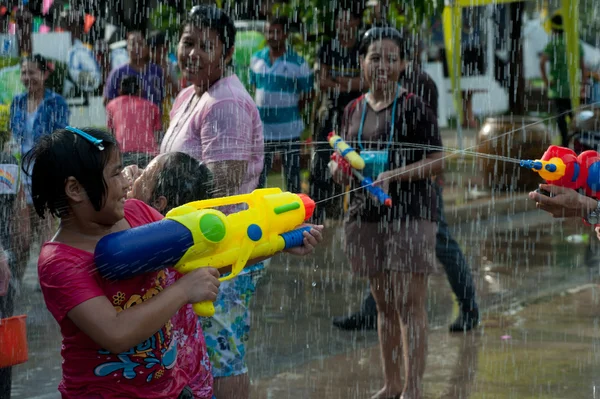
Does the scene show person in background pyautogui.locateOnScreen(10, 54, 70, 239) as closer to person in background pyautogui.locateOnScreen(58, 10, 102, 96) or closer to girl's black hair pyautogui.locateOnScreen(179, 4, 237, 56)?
girl's black hair pyautogui.locateOnScreen(179, 4, 237, 56)

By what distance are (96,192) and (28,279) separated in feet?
15.6

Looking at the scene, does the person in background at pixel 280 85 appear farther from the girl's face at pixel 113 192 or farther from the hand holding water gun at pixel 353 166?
the girl's face at pixel 113 192

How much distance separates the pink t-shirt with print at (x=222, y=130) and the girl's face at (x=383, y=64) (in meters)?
1.03

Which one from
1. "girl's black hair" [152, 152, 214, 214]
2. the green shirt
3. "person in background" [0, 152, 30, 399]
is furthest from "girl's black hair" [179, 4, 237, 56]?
the green shirt

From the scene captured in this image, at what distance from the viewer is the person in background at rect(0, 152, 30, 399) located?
11.9ft

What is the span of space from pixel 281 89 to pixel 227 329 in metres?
4.98

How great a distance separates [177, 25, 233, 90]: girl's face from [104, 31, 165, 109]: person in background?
391cm

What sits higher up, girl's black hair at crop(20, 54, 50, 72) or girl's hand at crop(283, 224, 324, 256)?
girl's black hair at crop(20, 54, 50, 72)

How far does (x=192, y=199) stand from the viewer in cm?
344

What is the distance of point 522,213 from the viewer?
431 inches

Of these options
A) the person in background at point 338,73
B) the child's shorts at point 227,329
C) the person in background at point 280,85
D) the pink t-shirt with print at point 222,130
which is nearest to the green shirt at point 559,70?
the person in background at point 338,73

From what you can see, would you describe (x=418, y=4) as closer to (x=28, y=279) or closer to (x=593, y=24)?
(x=28, y=279)

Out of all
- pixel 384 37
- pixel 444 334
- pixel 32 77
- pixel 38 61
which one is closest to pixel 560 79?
pixel 444 334

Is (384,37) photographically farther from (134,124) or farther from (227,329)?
(227,329)
